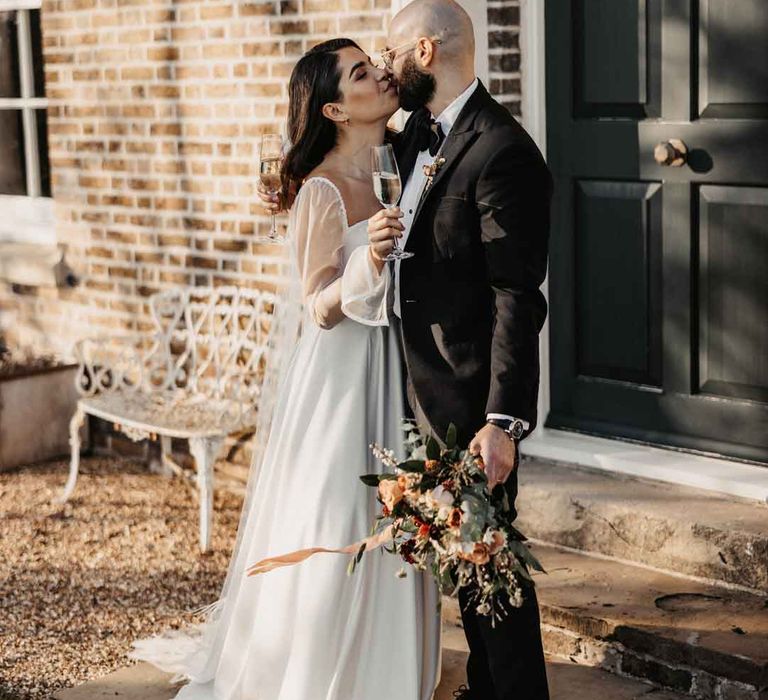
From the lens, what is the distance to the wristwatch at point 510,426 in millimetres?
3061

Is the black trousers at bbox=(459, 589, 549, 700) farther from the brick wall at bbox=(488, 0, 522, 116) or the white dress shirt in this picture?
the brick wall at bbox=(488, 0, 522, 116)

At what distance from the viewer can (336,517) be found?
3.51 metres

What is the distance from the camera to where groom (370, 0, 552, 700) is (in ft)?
10.0

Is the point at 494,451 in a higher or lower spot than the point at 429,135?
lower

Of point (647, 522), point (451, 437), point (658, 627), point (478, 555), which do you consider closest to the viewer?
point (478, 555)

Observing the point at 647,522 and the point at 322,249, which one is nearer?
the point at 322,249

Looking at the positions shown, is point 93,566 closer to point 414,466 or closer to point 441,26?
point 414,466

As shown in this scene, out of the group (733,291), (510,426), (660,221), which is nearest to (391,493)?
(510,426)

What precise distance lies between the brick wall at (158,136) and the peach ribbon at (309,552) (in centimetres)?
240

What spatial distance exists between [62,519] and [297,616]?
2557 mm

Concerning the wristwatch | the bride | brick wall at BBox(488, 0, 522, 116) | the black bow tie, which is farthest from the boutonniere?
brick wall at BBox(488, 0, 522, 116)

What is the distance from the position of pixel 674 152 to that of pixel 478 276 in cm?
156

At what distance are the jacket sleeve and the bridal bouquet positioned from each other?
0.61 ft

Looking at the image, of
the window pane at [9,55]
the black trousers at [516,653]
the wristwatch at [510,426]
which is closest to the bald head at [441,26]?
the wristwatch at [510,426]
